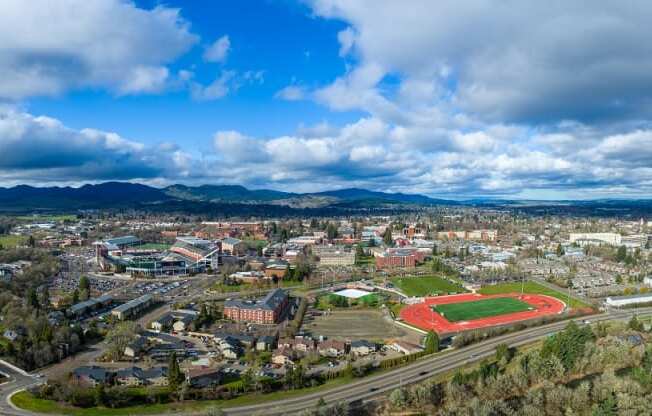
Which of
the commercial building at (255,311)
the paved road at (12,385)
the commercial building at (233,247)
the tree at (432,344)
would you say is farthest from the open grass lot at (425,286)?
the paved road at (12,385)

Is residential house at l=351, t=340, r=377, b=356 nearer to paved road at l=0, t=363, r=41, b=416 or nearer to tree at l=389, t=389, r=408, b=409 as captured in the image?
tree at l=389, t=389, r=408, b=409

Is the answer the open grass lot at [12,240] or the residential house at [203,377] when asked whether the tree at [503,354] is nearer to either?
the residential house at [203,377]

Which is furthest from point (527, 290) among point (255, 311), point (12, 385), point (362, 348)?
point (12, 385)

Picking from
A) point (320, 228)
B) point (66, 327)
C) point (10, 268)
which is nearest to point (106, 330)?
point (66, 327)

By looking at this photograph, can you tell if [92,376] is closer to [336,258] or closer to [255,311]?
[255,311]

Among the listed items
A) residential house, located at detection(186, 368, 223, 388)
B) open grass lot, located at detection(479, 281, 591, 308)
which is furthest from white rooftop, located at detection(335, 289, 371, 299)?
residential house, located at detection(186, 368, 223, 388)

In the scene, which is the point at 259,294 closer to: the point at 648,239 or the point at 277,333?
the point at 277,333
